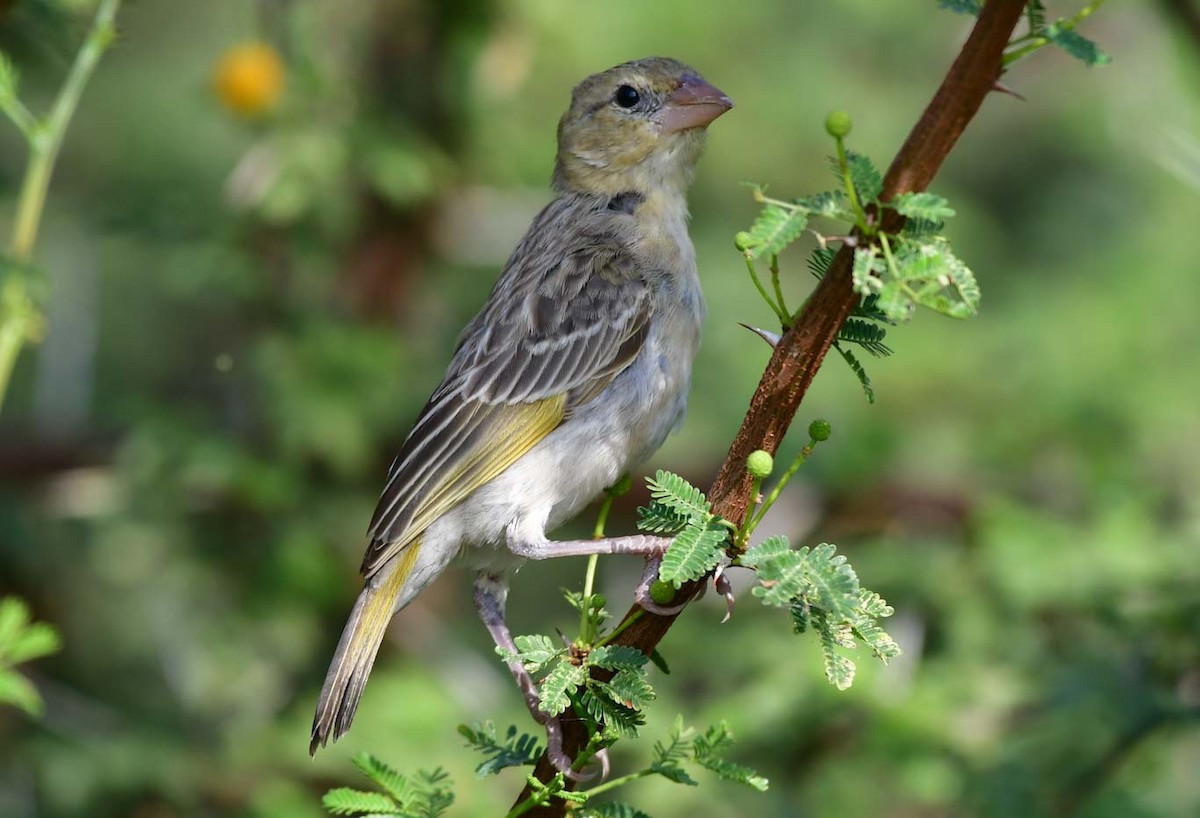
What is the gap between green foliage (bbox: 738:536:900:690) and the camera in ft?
7.07

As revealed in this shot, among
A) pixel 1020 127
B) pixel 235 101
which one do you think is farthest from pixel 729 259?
pixel 235 101

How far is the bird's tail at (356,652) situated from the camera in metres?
3.11

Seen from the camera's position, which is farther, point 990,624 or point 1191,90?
point 1191,90

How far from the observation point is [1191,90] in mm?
5074

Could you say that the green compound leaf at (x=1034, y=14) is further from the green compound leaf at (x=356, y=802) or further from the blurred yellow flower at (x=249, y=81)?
the blurred yellow flower at (x=249, y=81)

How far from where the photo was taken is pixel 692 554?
7.16 ft

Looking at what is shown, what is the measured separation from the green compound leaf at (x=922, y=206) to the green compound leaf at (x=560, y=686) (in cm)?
93

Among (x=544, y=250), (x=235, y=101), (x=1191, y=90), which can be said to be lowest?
(x=235, y=101)

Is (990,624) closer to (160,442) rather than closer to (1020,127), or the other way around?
(160,442)

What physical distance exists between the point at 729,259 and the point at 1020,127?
2655 mm

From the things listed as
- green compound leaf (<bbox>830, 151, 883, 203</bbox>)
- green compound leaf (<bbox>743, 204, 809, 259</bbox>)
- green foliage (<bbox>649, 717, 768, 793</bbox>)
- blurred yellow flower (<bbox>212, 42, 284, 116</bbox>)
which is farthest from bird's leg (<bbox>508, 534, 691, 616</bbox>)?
blurred yellow flower (<bbox>212, 42, 284, 116</bbox>)

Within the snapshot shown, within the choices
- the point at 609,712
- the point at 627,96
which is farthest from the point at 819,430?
the point at 627,96

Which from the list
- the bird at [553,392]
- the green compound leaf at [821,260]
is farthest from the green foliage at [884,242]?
the bird at [553,392]

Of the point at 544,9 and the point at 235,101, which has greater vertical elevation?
the point at 544,9
